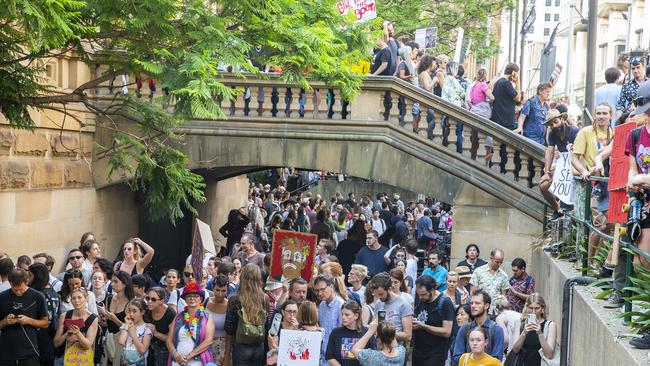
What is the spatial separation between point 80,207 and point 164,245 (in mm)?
5750

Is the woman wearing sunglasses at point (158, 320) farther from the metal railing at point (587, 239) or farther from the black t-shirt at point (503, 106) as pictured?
the black t-shirt at point (503, 106)

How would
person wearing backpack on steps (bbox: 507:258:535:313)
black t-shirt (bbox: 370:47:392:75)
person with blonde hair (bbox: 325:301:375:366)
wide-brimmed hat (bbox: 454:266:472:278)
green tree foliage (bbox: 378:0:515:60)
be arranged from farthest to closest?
green tree foliage (bbox: 378:0:515:60), black t-shirt (bbox: 370:47:392:75), wide-brimmed hat (bbox: 454:266:472:278), person wearing backpack on steps (bbox: 507:258:535:313), person with blonde hair (bbox: 325:301:375:366)

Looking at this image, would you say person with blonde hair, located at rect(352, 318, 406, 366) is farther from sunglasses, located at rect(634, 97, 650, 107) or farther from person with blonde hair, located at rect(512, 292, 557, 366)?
sunglasses, located at rect(634, 97, 650, 107)

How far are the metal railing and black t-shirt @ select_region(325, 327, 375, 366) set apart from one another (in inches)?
88.5

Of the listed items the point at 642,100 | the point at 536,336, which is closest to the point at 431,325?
the point at 536,336

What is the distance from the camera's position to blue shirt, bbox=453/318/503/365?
39.0ft

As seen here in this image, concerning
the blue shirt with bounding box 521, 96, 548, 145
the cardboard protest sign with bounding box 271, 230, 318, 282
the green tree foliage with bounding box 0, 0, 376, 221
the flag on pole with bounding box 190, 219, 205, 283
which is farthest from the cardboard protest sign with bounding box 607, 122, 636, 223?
the blue shirt with bounding box 521, 96, 548, 145

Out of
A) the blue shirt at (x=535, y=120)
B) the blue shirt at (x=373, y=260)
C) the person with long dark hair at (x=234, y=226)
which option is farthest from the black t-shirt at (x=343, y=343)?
the person with long dark hair at (x=234, y=226)

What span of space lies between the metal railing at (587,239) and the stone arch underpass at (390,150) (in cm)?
538

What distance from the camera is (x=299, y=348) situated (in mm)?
12266

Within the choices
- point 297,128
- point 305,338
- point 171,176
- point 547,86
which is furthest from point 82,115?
point 305,338

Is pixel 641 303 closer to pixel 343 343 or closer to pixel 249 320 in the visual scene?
pixel 343 343

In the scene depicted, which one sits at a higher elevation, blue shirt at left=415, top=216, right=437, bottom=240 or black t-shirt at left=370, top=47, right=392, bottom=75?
black t-shirt at left=370, top=47, right=392, bottom=75

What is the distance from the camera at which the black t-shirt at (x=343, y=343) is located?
12062mm
